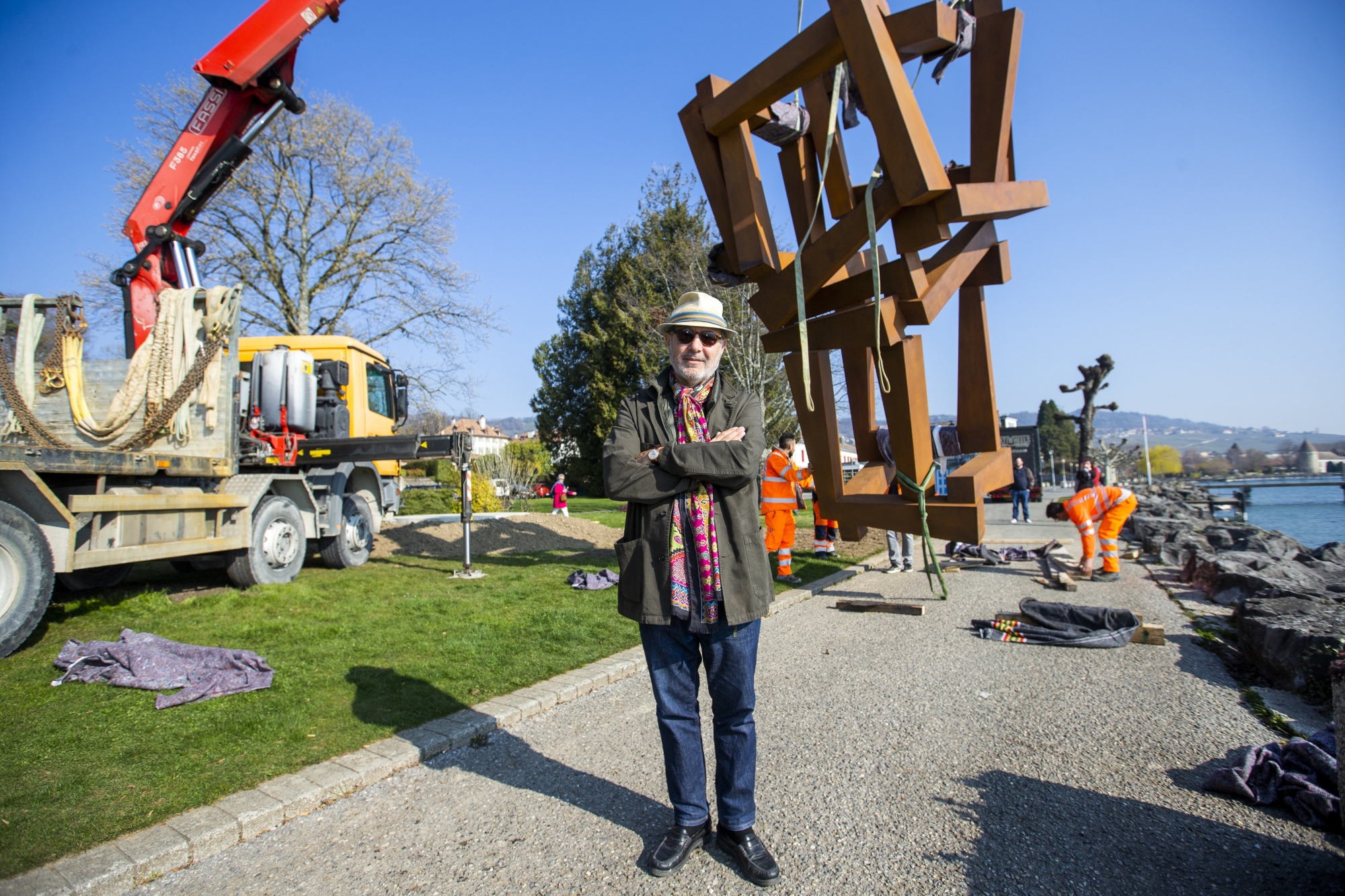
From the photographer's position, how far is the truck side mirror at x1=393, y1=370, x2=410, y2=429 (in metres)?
11.2

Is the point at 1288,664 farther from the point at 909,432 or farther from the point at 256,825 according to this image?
the point at 256,825

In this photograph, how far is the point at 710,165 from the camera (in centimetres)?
274

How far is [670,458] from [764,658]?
3.46 metres

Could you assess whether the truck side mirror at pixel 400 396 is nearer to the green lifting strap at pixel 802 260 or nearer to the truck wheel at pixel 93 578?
the truck wheel at pixel 93 578

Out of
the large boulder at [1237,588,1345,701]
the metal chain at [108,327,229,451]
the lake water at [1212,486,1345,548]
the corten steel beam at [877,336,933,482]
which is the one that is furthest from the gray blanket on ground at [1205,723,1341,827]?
the lake water at [1212,486,1345,548]

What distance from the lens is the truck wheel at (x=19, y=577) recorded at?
462 cm

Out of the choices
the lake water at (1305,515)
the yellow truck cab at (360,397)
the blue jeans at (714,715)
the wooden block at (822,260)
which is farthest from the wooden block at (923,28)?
the lake water at (1305,515)

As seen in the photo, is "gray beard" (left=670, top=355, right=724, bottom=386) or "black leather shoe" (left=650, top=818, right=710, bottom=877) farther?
"gray beard" (left=670, top=355, right=724, bottom=386)

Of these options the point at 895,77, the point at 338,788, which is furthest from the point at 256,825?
the point at 895,77

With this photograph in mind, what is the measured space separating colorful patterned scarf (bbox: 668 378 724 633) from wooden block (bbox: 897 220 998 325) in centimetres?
91

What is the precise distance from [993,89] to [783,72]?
83 cm

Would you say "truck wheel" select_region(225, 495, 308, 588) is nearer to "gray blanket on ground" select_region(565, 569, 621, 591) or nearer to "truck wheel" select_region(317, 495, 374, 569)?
"truck wheel" select_region(317, 495, 374, 569)

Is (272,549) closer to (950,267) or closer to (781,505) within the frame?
(781,505)

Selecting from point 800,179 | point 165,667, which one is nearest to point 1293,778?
point 800,179
